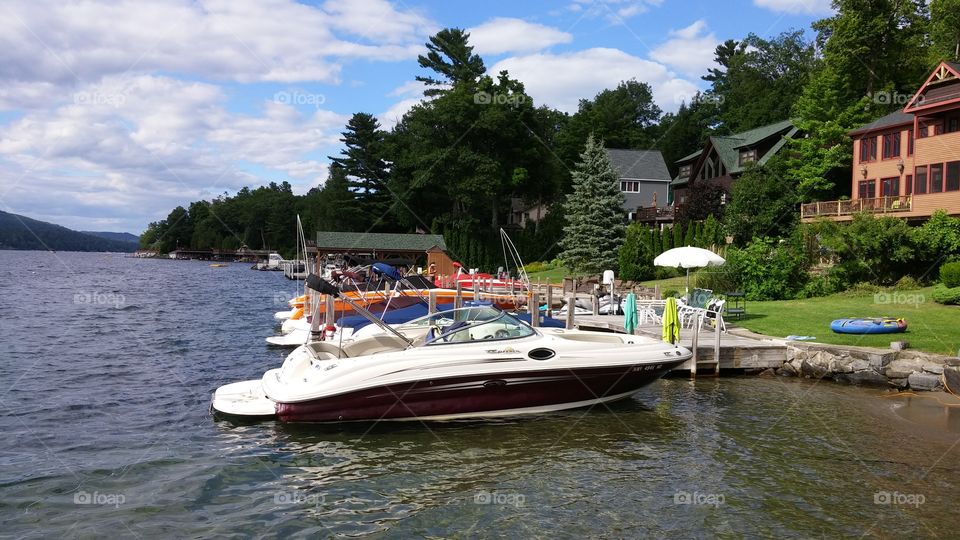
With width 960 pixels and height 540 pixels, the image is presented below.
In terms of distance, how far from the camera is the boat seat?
44.2ft

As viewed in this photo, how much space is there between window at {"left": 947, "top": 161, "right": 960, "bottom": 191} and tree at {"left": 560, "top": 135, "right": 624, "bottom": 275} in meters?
17.7

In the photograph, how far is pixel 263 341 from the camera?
24.8 m

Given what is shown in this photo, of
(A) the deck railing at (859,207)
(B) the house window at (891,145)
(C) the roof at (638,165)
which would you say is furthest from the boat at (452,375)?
(C) the roof at (638,165)

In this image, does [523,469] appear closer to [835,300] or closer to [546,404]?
[546,404]

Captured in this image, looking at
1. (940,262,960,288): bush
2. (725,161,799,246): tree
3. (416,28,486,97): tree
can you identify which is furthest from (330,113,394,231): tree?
(940,262,960,288): bush

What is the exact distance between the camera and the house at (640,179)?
6253cm

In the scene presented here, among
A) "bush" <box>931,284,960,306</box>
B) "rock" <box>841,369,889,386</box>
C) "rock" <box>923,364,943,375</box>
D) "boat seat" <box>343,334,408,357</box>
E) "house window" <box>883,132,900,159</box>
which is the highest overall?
"house window" <box>883,132,900,159</box>

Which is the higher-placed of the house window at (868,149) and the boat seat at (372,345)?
the house window at (868,149)

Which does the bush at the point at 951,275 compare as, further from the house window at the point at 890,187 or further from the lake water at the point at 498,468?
the house window at the point at 890,187

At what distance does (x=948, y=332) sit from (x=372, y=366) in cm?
1511

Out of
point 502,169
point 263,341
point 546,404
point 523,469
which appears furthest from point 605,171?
point 523,469

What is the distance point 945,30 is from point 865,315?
39660 mm

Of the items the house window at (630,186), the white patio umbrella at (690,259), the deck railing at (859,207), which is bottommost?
the white patio umbrella at (690,259)

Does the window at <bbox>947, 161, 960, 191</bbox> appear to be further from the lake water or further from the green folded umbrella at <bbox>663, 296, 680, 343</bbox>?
the green folded umbrella at <bbox>663, 296, 680, 343</bbox>
